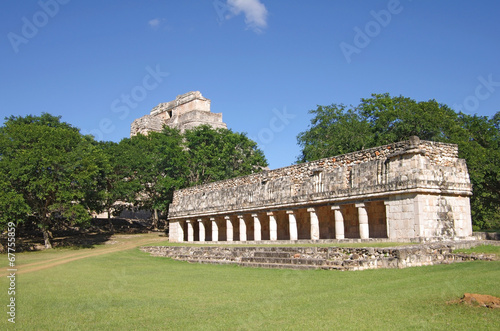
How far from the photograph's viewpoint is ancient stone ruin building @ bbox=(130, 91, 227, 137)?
56094mm

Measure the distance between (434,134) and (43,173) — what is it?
2498 cm

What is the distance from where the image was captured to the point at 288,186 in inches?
926

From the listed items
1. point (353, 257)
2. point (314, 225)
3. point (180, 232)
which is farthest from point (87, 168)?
point (353, 257)

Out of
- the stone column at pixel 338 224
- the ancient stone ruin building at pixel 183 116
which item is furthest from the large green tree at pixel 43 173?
the ancient stone ruin building at pixel 183 116

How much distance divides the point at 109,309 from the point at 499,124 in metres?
30.2

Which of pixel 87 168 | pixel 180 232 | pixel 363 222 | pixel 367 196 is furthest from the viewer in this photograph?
pixel 180 232

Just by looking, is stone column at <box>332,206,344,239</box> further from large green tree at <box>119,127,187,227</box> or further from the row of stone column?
large green tree at <box>119,127,187,227</box>

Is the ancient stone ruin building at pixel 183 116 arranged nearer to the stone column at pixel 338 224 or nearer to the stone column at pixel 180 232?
the stone column at pixel 180 232

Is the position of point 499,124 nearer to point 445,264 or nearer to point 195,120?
point 445,264

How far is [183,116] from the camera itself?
189 feet

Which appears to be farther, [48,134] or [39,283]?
[48,134]

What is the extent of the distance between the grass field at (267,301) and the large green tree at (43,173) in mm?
14350

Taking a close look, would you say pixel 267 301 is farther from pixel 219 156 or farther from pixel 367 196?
pixel 219 156

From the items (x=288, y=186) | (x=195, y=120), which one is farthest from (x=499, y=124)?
(x=195, y=120)
